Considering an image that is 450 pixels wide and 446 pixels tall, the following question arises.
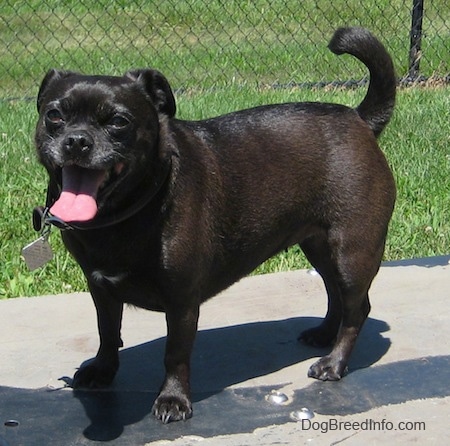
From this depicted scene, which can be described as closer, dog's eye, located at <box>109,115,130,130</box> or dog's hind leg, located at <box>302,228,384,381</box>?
dog's eye, located at <box>109,115,130,130</box>

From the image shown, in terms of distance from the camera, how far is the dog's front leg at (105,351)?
358 centimetres

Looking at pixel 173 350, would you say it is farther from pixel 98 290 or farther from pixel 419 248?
pixel 419 248

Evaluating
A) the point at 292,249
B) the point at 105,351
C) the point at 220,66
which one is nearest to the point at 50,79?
the point at 105,351

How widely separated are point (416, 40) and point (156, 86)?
6.31 metres

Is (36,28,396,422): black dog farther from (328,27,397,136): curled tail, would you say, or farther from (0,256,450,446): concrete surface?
(0,256,450,446): concrete surface

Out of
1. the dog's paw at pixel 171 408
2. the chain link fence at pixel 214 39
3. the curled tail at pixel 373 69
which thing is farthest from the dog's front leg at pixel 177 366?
the chain link fence at pixel 214 39

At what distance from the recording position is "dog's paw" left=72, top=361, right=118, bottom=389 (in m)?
3.61

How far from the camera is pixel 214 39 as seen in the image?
10336 mm

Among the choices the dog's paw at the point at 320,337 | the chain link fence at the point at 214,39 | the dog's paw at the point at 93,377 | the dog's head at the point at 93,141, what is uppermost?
the dog's head at the point at 93,141

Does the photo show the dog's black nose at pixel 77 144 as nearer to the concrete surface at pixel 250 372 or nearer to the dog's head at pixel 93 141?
the dog's head at pixel 93 141

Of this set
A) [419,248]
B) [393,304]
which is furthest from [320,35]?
[393,304]

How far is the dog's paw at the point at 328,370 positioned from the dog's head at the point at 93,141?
3.33ft

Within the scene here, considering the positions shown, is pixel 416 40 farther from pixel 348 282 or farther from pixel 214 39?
pixel 348 282

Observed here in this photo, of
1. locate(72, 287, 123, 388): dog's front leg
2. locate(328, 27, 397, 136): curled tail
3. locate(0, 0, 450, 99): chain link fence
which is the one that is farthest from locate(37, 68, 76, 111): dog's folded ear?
locate(0, 0, 450, 99): chain link fence
